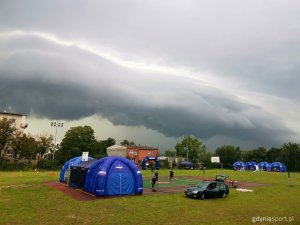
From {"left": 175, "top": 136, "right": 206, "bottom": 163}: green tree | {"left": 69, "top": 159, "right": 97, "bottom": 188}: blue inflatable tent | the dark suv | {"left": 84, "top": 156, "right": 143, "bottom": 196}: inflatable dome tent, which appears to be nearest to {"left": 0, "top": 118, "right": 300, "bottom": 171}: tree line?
{"left": 175, "top": 136, "right": 206, "bottom": 163}: green tree

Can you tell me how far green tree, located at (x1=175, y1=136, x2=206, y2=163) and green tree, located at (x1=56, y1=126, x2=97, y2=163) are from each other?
49.1 m

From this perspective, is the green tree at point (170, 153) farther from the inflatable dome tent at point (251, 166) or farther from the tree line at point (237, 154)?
the inflatable dome tent at point (251, 166)

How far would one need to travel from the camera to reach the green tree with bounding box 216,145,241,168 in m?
117

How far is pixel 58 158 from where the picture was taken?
8600 centimetres

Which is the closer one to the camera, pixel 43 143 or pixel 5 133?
pixel 5 133

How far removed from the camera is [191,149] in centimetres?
12800

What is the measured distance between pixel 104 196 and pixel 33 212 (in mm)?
8079

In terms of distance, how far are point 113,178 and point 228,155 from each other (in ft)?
335

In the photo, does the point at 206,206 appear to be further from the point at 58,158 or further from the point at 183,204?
the point at 58,158

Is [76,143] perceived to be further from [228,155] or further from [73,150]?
[228,155]

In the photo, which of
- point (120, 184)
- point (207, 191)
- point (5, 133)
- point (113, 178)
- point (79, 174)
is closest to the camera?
point (207, 191)

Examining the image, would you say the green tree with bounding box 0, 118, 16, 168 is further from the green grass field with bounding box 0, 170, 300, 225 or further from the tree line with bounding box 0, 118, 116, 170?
the green grass field with bounding box 0, 170, 300, 225

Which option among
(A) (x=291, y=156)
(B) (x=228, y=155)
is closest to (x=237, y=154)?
(B) (x=228, y=155)

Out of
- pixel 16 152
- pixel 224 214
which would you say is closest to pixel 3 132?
pixel 16 152
